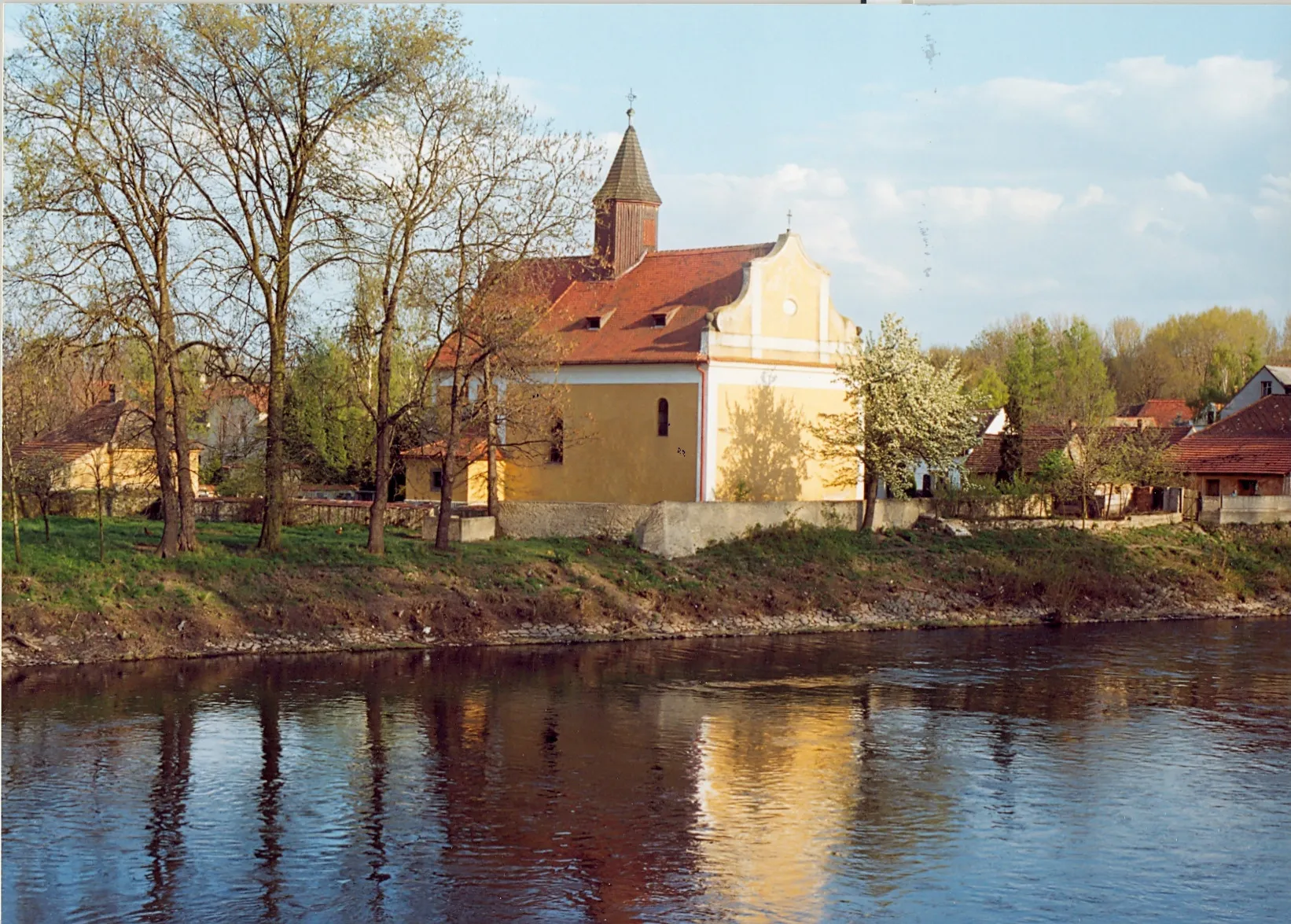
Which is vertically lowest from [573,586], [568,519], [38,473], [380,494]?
[573,586]

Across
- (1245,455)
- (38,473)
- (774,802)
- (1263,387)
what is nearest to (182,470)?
(38,473)

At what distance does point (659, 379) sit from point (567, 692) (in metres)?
10.5

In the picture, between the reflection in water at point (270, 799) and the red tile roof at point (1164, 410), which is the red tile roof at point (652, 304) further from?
the red tile roof at point (1164, 410)

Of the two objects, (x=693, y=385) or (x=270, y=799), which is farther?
(x=693, y=385)

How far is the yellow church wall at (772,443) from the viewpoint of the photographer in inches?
1099

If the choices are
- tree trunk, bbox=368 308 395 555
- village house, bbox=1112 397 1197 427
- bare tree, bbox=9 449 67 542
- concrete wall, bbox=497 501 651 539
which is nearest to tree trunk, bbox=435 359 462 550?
tree trunk, bbox=368 308 395 555

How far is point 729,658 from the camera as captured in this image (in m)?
21.7

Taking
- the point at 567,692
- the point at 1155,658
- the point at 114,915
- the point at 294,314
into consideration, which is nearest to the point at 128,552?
the point at 294,314

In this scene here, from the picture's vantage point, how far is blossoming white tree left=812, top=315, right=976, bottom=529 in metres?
28.9

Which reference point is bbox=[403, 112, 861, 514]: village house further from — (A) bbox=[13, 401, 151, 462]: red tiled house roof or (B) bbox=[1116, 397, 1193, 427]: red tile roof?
(B) bbox=[1116, 397, 1193, 427]: red tile roof

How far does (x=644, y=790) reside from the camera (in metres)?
13.8

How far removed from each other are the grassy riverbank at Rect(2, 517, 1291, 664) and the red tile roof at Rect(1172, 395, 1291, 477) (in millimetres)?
2945

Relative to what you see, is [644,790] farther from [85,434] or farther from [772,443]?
[85,434]

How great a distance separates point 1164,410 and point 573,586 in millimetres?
38689
